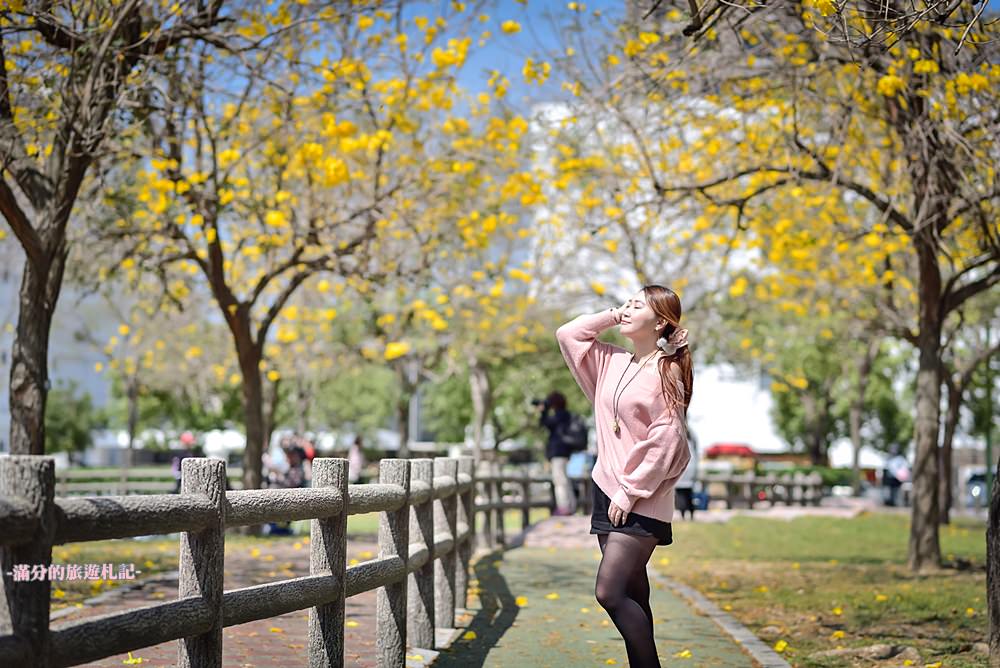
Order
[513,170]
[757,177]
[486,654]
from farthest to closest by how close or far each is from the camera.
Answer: [513,170] → [757,177] → [486,654]

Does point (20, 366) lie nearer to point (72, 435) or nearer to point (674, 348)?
point (674, 348)

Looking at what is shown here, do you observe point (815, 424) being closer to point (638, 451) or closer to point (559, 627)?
point (559, 627)

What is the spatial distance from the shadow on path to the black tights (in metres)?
2.24

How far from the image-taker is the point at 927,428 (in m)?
14.0

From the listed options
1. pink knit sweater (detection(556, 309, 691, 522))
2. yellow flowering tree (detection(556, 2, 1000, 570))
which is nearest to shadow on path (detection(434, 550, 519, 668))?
pink knit sweater (detection(556, 309, 691, 522))

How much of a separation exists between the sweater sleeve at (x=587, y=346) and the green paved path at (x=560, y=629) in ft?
7.98

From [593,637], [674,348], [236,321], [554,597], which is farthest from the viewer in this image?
[236,321]

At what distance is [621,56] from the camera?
13734 millimetres

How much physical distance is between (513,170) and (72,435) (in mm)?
48550

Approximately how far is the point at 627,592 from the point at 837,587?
7414 mm

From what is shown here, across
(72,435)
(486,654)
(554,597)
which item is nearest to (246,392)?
(554,597)

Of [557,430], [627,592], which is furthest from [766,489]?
[627,592]

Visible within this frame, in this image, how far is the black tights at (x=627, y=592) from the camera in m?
5.62

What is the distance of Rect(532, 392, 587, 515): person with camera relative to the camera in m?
22.1
